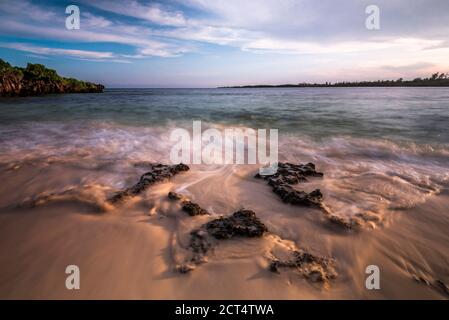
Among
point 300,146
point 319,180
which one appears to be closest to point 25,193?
point 319,180

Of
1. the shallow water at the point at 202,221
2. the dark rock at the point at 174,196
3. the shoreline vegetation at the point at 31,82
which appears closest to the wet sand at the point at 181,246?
the shallow water at the point at 202,221

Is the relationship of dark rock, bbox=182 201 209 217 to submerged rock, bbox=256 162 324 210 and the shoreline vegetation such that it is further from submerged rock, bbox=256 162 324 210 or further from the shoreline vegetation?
the shoreline vegetation

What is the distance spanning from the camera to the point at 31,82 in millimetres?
34531

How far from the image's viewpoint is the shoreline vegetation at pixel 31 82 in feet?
102

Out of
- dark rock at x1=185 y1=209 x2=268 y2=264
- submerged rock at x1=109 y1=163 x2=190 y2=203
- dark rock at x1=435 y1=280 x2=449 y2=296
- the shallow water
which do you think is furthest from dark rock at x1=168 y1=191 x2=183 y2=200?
dark rock at x1=435 y1=280 x2=449 y2=296

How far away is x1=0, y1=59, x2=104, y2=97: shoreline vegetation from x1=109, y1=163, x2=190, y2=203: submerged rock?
3847 cm

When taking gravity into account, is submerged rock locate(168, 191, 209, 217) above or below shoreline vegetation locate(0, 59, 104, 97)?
below

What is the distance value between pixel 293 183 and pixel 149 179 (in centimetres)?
271

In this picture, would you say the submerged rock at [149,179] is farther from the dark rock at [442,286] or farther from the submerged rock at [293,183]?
the dark rock at [442,286]

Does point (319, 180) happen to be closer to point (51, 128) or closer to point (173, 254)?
point (173, 254)

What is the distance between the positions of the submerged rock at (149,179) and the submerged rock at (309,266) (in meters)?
2.49

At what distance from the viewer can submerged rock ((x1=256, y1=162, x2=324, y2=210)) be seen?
11.7ft

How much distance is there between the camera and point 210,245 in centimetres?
262
